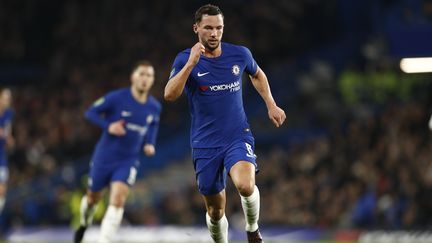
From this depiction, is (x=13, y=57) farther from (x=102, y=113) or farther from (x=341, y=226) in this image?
(x=102, y=113)

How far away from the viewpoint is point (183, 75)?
8266 millimetres

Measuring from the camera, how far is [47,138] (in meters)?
23.0

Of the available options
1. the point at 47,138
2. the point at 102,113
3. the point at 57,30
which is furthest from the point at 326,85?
the point at 102,113

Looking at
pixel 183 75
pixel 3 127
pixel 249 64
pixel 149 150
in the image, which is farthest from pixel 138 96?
pixel 183 75

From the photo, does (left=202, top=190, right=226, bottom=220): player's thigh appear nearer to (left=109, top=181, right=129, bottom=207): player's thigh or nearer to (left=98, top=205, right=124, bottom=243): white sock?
(left=98, top=205, right=124, bottom=243): white sock

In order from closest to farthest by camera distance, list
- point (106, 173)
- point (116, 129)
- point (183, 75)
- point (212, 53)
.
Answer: point (183, 75) → point (212, 53) → point (116, 129) → point (106, 173)

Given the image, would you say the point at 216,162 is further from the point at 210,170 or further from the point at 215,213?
the point at 215,213

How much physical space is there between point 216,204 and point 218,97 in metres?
1.05

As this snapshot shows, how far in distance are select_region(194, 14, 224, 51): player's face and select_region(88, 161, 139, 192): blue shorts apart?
3.66 m

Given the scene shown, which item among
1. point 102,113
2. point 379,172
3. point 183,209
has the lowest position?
point 183,209

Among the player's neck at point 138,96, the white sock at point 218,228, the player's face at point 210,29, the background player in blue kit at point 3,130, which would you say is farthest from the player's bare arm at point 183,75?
the background player in blue kit at point 3,130

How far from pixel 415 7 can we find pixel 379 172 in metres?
4.80

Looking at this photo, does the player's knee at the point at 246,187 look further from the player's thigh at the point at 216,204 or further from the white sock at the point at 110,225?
the white sock at the point at 110,225

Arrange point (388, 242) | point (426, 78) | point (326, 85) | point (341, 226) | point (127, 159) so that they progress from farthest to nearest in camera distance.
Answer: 1. point (326, 85)
2. point (426, 78)
3. point (341, 226)
4. point (388, 242)
5. point (127, 159)
